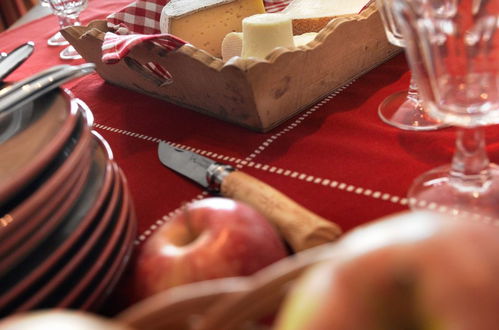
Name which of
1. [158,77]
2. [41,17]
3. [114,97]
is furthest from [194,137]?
[41,17]

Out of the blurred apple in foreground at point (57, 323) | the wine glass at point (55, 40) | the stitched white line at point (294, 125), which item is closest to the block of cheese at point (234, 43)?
the stitched white line at point (294, 125)

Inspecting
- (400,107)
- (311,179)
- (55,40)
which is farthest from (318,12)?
(55,40)

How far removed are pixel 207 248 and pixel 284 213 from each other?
0.27ft

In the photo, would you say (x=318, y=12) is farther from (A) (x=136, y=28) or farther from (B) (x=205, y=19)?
(A) (x=136, y=28)

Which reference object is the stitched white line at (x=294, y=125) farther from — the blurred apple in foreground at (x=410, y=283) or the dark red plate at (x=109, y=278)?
the blurred apple in foreground at (x=410, y=283)

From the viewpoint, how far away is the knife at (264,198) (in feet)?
1.31

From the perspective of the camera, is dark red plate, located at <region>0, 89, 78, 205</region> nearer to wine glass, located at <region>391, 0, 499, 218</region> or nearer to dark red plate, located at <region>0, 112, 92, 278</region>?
dark red plate, located at <region>0, 112, 92, 278</region>

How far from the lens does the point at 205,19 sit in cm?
85

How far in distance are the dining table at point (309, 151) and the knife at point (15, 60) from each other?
0.15m

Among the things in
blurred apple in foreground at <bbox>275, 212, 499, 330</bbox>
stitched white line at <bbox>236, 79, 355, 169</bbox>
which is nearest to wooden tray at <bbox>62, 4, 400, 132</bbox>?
stitched white line at <bbox>236, 79, 355, 169</bbox>

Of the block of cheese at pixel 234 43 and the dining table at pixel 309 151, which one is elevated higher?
the block of cheese at pixel 234 43

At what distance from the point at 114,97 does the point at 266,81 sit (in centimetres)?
34

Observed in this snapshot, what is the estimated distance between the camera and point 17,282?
1.10 ft

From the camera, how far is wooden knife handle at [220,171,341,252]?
1.30ft
